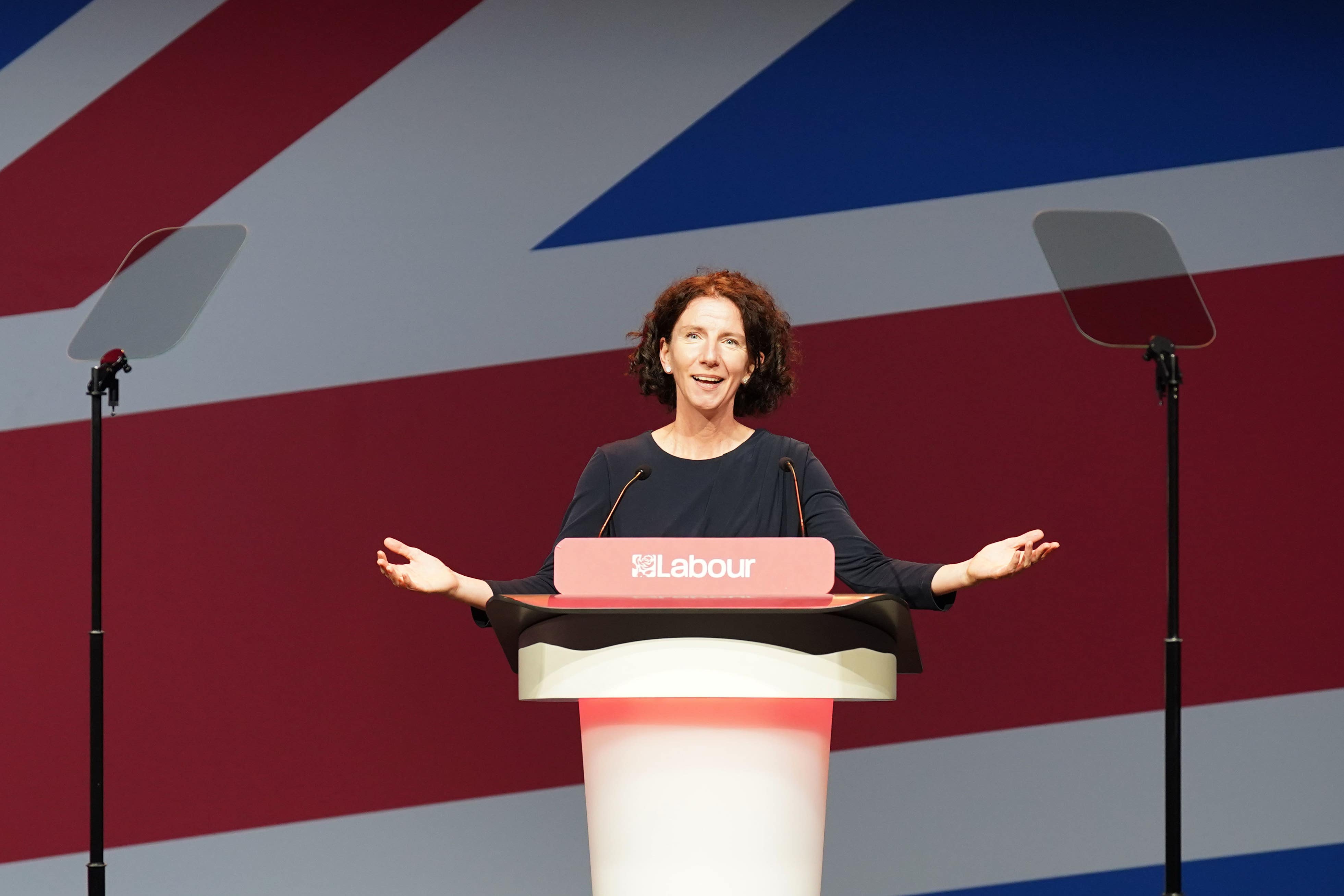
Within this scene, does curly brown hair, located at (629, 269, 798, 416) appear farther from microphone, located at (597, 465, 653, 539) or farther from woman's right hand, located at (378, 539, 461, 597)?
woman's right hand, located at (378, 539, 461, 597)

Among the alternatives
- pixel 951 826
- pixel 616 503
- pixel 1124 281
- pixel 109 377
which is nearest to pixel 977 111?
pixel 1124 281

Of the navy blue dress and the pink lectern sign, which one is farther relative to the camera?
the navy blue dress

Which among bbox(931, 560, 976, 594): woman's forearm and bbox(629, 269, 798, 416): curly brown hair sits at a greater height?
bbox(629, 269, 798, 416): curly brown hair

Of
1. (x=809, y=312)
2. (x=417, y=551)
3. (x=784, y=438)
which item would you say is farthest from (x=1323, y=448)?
(x=417, y=551)

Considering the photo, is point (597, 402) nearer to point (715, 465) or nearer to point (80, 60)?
point (715, 465)

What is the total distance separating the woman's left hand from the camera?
189 cm

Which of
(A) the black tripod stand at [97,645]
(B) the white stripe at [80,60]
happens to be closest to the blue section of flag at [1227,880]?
(A) the black tripod stand at [97,645]

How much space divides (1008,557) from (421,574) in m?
0.88

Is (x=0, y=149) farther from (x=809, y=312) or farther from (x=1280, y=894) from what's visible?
(x=1280, y=894)

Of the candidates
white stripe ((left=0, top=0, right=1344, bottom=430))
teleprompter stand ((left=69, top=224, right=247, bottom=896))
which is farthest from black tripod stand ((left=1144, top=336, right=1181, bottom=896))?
teleprompter stand ((left=69, top=224, right=247, bottom=896))

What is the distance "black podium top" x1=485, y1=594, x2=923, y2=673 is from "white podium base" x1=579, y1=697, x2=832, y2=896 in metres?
0.12

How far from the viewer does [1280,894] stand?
3186 mm

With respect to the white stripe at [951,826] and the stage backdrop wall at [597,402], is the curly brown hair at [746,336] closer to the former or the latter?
the stage backdrop wall at [597,402]

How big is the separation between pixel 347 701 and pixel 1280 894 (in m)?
2.32
